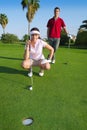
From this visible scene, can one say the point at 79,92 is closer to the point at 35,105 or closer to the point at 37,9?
the point at 35,105

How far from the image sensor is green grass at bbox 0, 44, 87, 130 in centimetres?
585

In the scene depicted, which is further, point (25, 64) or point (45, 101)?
point (25, 64)

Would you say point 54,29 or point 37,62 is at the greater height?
point 54,29

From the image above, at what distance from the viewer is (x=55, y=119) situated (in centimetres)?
605

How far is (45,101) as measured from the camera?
7.03 metres

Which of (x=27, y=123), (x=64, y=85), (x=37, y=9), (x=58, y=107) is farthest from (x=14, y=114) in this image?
(x=37, y=9)

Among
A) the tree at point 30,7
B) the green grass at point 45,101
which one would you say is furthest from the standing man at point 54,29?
the tree at point 30,7

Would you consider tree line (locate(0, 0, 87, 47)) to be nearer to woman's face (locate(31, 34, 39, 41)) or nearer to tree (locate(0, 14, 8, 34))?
tree (locate(0, 14, 8, 34))

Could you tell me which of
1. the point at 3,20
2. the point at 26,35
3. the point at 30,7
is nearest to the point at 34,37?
the point at 26,35

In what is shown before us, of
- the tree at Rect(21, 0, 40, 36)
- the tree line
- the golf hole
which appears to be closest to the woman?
the golf hole

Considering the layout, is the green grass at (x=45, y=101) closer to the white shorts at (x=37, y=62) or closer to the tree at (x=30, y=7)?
the white shorts at (x=37, y=62)

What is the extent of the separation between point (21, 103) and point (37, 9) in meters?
63.7

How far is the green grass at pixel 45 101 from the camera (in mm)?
5848

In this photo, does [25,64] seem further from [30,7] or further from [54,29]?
[30,7]
